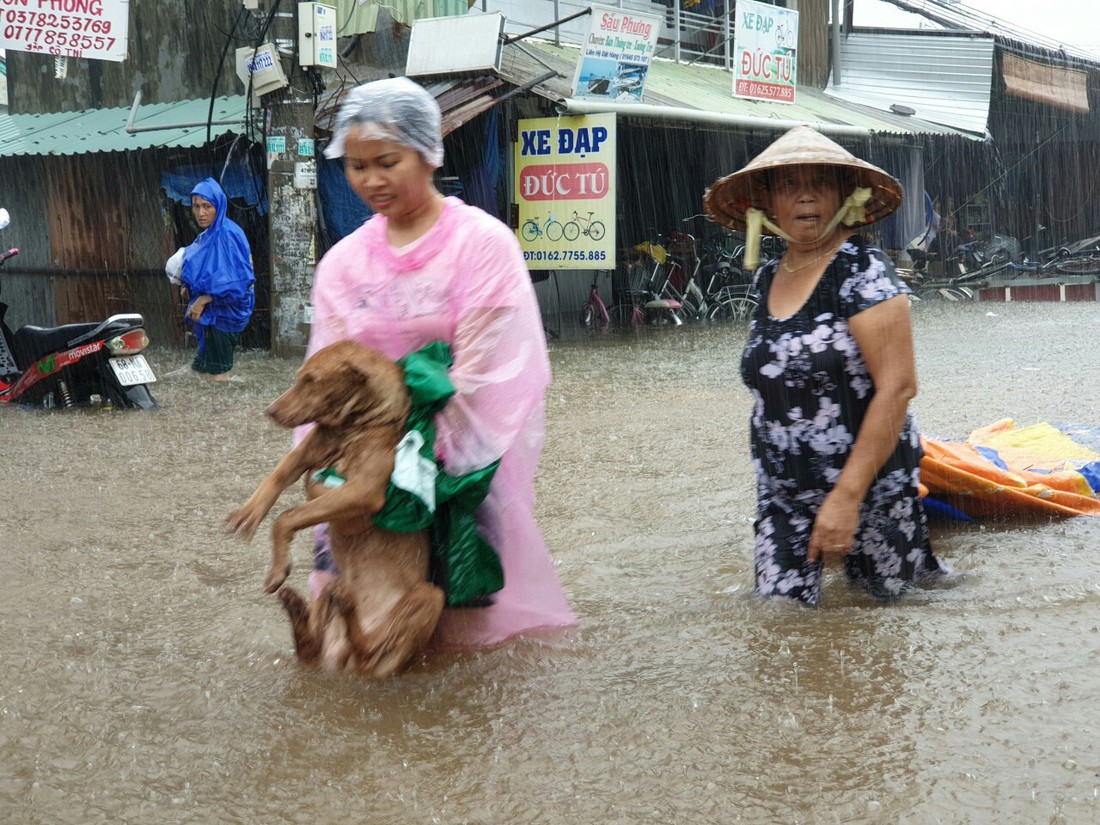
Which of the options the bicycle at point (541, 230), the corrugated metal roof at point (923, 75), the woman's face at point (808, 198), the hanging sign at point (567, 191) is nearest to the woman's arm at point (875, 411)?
the woman's face at point (808, 198)

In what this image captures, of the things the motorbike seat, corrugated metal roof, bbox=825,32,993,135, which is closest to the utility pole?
the motorbike seat

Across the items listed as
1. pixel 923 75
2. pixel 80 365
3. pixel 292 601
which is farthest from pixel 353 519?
pixel 923 75

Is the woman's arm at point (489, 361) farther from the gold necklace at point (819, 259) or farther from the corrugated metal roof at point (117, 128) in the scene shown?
the corrugated metal roof at point (117, 128)

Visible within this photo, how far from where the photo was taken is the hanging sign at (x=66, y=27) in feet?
33.8

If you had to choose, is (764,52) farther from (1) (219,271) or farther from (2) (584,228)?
(1) (219,271)

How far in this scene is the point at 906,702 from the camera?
3100 mm

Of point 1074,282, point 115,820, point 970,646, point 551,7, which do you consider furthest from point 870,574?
point 1074,282

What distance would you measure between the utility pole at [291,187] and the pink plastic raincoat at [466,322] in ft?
28.3

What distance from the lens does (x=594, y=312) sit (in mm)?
15922

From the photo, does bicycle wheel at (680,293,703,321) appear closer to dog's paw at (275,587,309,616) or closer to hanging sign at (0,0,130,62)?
hanging sign at (0,0,130,62)

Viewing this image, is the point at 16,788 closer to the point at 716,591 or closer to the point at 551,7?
the point at 716,591

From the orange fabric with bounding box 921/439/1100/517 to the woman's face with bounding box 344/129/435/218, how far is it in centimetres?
263

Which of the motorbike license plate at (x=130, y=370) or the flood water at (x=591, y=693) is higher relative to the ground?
the flood water at (x=591, y=693)

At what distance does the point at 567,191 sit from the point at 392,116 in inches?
407
